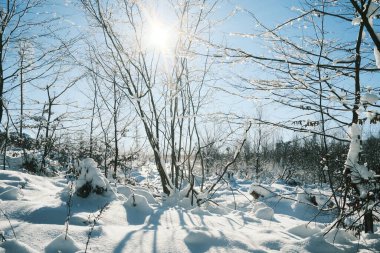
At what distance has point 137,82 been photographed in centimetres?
584

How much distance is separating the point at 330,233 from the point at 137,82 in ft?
14.6

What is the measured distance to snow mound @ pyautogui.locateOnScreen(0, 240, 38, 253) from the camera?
1.76 m

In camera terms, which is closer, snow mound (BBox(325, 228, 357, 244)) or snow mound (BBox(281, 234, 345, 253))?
snow mound (BBox(281, 234, 345, 253))

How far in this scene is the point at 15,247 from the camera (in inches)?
70.4

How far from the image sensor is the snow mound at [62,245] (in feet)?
6.15

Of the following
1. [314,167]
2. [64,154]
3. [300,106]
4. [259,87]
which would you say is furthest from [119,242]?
[314,167]

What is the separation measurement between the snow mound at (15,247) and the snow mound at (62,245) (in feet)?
0.37

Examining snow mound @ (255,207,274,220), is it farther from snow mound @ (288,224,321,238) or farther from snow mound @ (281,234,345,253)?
snow mound @ (281,234,345,253)

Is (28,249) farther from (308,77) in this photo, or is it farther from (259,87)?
(308,77)

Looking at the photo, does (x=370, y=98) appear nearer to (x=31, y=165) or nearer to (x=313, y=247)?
(x=313, y=247)

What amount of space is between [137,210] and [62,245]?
149 cm

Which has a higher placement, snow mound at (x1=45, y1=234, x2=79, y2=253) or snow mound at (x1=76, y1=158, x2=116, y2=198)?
snow mound at (x1=76, y1=158, x2=116, y2=198)

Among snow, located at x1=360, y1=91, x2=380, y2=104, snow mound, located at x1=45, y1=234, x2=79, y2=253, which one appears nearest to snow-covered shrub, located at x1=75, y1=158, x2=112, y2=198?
snow mound, located at x1=45, y1=234, x2=79, y2=253

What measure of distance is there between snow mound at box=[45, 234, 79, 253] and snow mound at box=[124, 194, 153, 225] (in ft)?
3.63
